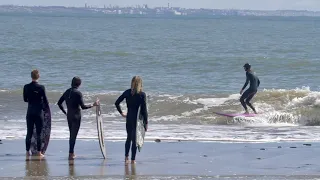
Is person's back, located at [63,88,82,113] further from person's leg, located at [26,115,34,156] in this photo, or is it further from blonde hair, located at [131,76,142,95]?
blonde hair, located at [131,76,142,95]

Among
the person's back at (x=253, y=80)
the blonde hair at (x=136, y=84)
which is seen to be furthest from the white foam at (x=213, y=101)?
the blonde hair at (x=136, y=84)

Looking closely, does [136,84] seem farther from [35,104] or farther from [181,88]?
[181,88]

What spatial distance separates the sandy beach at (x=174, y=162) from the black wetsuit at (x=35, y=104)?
439 millimetres

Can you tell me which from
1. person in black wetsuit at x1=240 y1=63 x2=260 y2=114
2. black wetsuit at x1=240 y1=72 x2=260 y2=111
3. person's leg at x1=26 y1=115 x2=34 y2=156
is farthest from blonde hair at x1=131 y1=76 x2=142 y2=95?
black wetsuit at x1=240 y1=72 x2=260 y2=111

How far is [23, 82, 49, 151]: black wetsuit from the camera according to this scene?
39.6ft

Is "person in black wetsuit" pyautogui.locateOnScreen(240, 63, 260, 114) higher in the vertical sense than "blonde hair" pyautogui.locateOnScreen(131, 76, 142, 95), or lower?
lower

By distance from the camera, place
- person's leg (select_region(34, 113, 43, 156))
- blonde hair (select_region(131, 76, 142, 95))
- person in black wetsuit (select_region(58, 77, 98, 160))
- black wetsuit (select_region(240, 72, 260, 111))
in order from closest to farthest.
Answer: blonde hair (select_region(131, 76, 142, 95)) < person in black wetsuit (select_region(58, 77, 98, 160)) < person's leg (select_region(34, 113, 43, 156)) < black wetsuit (select_region(240, 72, 260, 111))

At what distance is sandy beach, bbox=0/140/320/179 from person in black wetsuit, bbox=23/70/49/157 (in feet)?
1.32

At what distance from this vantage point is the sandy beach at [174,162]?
35.4 feet

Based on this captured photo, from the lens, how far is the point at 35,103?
12.2 metres

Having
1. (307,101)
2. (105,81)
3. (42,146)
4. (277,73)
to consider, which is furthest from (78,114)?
(277,73)

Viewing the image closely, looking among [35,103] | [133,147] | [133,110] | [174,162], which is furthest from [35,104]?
[174,162]

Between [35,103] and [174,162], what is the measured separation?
228 cm

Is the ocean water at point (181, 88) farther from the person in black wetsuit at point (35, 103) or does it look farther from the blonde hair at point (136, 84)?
the blonde hair at point (136, 84)
